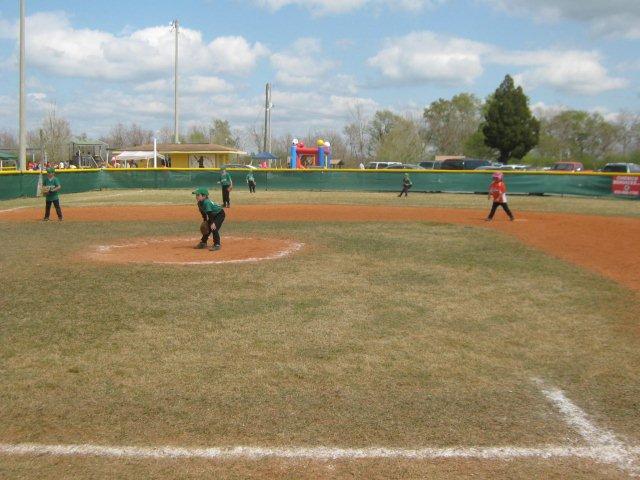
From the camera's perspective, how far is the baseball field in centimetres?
457

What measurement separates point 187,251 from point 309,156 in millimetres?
41354

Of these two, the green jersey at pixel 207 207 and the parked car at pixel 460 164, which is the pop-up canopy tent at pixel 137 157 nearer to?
the parked car at pixel 460 164

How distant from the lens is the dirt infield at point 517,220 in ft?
44.3

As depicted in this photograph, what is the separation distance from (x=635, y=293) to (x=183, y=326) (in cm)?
674

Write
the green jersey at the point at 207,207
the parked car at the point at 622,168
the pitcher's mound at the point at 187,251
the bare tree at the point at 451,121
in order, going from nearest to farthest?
1. the pitcher's mound at the point at 187,251
2. the green jersey at the point at 207,207
3. the parked car at the point at 622,168
4. the bare tree at the point at 451,121

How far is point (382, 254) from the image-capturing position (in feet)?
45.1

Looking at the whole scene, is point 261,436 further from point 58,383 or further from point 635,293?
point 635,293

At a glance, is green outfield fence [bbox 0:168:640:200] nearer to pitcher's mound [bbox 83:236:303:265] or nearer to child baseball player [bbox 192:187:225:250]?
pitcher's mound [bbox 83:236:303:265]

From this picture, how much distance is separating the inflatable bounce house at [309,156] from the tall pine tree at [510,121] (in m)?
23.7

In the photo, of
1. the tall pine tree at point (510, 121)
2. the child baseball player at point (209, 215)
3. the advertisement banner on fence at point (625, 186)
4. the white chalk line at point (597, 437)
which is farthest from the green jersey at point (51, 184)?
the tall pine tree at point (510, 121)

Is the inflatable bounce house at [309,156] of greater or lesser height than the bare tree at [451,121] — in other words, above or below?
below

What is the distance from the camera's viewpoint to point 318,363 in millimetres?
6531

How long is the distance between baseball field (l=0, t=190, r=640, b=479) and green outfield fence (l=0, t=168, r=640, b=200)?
24705 mm

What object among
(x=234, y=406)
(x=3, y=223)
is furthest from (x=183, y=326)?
(x=3, y=223)
